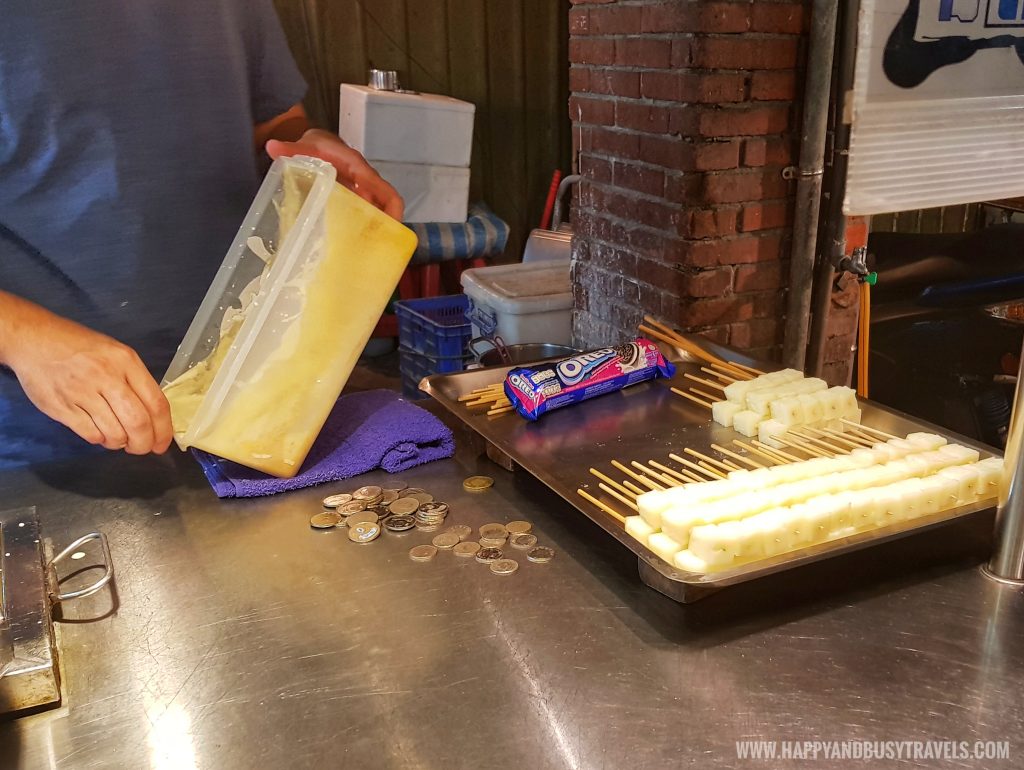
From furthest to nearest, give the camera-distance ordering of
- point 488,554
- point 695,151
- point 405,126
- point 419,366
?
1. point 405,126
2. point 419,366
3. point 695,151
4. point 488,554

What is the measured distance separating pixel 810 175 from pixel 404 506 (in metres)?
1.14

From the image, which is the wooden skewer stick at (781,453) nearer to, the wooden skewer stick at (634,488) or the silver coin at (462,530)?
the wooden skewer stick at (634,488)

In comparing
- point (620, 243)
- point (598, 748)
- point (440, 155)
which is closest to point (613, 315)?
point (620, 243)

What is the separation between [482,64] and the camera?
4520mm

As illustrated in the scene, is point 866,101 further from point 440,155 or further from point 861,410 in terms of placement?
point 440,155

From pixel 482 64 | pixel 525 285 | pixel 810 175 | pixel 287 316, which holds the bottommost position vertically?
pixel 525 285

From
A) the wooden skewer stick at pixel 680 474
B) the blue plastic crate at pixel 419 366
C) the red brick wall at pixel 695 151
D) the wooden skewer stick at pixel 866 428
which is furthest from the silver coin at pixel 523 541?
the blue plastic crate at pixel 419 366

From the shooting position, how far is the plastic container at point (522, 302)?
244 cm

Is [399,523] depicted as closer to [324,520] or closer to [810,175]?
[324,520]

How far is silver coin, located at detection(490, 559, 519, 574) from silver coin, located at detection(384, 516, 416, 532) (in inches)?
6.2

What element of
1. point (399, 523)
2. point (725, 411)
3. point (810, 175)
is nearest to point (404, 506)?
point (399, 523)

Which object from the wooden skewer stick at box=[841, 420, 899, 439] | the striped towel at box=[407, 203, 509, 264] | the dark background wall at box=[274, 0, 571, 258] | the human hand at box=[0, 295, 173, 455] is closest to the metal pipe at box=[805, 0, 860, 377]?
the wooden skewer stick at box=[841, 420, 899, 439]

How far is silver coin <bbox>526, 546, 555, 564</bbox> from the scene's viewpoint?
115cm

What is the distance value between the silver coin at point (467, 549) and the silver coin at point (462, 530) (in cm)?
2
